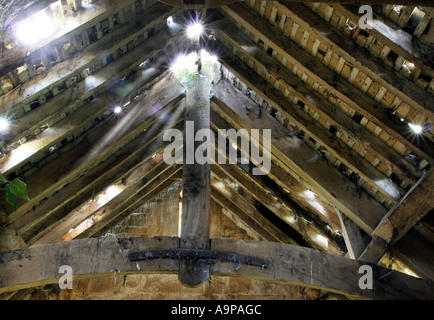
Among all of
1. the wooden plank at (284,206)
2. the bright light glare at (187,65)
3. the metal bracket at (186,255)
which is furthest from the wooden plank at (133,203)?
the metal bracket at (186,255)

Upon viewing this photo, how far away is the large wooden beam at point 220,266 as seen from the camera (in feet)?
13.4

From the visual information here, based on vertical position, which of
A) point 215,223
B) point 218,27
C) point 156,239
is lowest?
point 156,239

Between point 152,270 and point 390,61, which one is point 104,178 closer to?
point 152,270

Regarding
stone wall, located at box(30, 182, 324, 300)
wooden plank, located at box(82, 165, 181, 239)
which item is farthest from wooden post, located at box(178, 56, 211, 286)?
stone wall, located at box(30, 182, 324, 300)

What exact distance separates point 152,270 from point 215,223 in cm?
545

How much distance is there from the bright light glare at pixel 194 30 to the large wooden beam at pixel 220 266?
239 centimetres

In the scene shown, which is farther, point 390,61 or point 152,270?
point 152,270

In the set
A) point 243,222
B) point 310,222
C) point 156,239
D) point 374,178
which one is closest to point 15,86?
point 156,239

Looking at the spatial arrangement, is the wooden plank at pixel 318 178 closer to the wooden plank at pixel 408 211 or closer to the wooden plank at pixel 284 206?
the wooden plank at pixel 408 211

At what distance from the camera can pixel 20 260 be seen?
161 inches

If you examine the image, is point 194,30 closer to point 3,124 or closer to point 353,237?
point 3,124

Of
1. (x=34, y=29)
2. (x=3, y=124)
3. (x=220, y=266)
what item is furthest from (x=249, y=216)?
(x=34, y=29)

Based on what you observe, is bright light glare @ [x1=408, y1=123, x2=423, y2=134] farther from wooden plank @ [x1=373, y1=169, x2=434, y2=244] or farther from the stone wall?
the stone wall

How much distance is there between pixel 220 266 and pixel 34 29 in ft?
8.55
